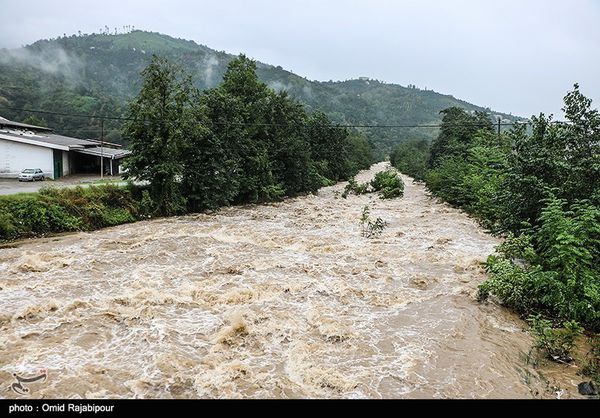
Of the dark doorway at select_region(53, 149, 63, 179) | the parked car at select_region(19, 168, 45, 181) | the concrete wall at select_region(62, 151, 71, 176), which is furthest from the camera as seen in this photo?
the concrete wall at select_region(62, 151, 71, 176)

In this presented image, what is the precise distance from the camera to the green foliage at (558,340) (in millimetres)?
7094

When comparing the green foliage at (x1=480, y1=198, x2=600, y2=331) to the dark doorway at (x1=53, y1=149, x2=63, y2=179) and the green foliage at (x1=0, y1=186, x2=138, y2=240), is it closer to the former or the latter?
the green foliage at (x1=0, y1=186, x2=138, y2=240)

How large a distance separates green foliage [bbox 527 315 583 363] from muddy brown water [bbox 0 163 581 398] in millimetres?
358

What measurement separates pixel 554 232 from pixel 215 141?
1691 centimetres

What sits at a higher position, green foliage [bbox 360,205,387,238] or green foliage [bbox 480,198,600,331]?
green foliage [bbox 480,198,600,331]

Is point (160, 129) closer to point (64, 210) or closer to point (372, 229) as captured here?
point (64, 210)

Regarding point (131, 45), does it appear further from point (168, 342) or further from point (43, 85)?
point (168, 342)

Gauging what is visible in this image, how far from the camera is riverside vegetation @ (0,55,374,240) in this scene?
54.6 ft

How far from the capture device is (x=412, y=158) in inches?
2522

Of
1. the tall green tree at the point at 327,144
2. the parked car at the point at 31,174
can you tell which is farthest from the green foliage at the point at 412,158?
the parked car at the point at 31,174

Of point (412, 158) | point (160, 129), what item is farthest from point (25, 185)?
point (412, 158)

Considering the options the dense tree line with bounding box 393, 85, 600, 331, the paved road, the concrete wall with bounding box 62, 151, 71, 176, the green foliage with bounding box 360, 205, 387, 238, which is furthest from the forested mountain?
the dense tree line with bounding box 393, 85, 600, 331

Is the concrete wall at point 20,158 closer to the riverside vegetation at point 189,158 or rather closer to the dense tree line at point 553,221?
the riverside vegetation at point 189,158

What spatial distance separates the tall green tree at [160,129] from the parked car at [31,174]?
33.1ft
